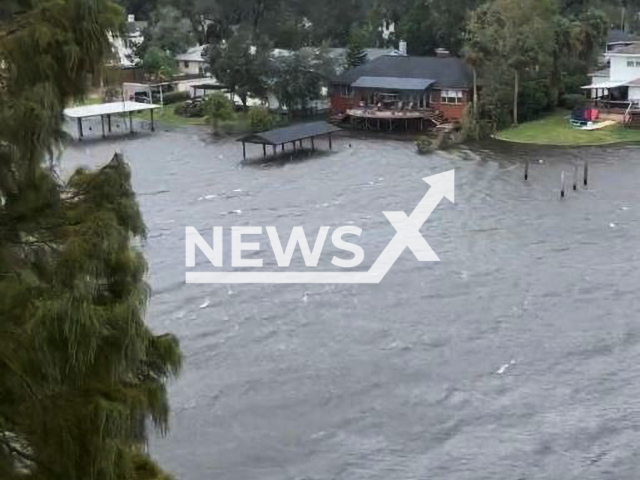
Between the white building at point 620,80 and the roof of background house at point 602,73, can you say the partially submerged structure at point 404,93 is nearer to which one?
the white building at point 620,80

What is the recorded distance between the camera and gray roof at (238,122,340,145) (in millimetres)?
44562

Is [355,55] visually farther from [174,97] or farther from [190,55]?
[190,55]

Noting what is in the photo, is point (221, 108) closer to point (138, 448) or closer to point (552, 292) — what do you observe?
point (552, 292)

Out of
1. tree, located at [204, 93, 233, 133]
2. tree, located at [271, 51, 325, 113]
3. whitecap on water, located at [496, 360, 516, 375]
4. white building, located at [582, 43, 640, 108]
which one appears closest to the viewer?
whitecap on water, located at [496, 360, 516, 375]

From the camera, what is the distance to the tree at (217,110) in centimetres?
5191

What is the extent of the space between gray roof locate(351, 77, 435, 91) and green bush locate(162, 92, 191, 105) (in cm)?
1287

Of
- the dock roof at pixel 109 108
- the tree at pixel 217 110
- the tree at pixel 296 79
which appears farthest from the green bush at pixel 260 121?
the dock roof at pixel 109 108

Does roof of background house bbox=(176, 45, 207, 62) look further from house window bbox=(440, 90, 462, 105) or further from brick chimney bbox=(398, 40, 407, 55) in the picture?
house window bbox=(440, 90, 462, 105)

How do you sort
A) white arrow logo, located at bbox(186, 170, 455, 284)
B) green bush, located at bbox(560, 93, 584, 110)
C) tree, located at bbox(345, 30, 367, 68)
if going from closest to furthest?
white arrow logo, located at bbox(186, 170, 455, 284) → green bush, located at bbox(560, 93, 584, 110) → tree, located at bbox(345, 30, 367, 68)

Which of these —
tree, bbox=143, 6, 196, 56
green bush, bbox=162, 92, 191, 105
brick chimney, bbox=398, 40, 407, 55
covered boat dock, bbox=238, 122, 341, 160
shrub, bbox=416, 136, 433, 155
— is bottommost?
shrub, bbox=416, 136, 433, 155

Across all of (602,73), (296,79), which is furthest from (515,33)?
(296,79)

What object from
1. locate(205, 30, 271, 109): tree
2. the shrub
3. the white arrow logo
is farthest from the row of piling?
locate(205, 30, 271, 109): tree

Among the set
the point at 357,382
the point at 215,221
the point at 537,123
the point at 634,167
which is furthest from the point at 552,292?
the point at 537,123

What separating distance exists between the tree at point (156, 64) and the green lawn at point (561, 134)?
23860 mm
